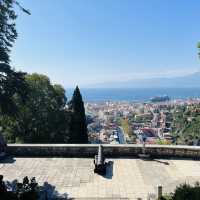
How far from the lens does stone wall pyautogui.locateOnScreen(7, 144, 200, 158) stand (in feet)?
51.0

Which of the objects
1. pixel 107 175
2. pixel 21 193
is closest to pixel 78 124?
pixel 107 175

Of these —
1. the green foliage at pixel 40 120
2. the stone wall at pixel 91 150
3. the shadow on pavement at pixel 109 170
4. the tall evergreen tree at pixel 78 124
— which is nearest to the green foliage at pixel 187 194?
the shadow on pavement at pixel 109 170

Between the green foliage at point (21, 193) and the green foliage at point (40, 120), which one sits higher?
the green foliage at point (40, 120)

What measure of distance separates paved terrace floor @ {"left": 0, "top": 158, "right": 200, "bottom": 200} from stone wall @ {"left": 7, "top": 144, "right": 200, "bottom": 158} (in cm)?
55

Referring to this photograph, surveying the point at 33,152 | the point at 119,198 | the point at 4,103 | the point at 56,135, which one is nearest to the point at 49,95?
the point at 56,135

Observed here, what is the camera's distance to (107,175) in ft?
43.3

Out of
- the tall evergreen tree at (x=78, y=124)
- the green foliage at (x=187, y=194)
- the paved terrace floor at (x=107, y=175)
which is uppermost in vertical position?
the tall evergreen tree at (x=78, y=124)

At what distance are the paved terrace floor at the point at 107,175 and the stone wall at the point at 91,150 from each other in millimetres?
554

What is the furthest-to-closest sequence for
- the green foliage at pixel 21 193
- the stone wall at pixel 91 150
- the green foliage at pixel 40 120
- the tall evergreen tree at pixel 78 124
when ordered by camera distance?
the green foliage at pixel 40 120 < the tall evergreen tree at pixel 78 124 < the stone wall at pixel 91 150 < the green foliage at pixel 21 193

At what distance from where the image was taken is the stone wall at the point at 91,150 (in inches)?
612

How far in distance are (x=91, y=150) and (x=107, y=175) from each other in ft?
9.38

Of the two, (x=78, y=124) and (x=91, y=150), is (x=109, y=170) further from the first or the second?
(x=78, y=124)

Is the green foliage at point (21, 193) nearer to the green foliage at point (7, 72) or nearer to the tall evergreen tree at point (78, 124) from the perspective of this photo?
the green foliage at point (7, 72)

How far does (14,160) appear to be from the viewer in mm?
15234
